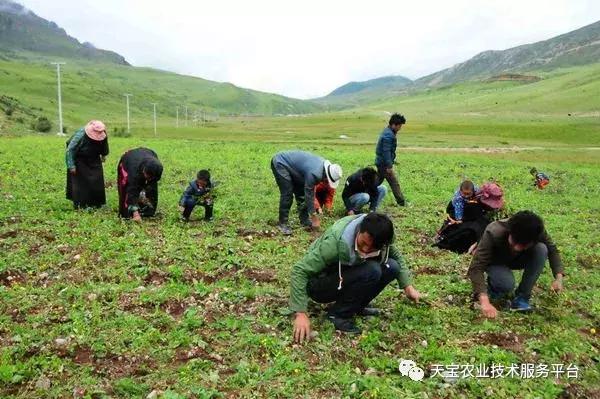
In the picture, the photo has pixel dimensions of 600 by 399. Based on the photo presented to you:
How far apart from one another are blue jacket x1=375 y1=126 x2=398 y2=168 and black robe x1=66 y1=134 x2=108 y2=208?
6836mm

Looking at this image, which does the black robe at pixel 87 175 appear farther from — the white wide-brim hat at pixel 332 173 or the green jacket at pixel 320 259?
the green jacket at pixel 320 259

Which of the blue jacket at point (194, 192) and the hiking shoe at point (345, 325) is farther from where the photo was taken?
the blue jacket at point (194, 192)

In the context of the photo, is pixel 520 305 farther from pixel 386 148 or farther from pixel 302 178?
pixel 386 148

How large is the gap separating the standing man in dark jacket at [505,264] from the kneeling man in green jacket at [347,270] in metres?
1.05

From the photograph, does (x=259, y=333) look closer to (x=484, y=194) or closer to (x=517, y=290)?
(x=517, y=290)

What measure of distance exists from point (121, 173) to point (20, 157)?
40.6 ft

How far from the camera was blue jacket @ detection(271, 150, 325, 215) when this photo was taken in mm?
10414

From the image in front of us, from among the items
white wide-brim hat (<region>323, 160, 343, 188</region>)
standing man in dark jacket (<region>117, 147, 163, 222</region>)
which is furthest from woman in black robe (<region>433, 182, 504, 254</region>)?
standing man in dark jacket (<region>117, 147, 163, 222</region>)

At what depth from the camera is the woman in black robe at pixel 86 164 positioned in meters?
11.7

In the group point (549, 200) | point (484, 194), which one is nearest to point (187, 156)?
point (549, 200)

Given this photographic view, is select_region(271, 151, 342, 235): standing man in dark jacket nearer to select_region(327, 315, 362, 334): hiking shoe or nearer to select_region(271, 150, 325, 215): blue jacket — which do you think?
select_region(271, 150, 325, 215): blue jacket

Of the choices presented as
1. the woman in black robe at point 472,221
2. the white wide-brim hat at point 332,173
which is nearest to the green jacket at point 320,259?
the white wide-brim hat at point 332,173

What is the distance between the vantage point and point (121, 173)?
11.3 m

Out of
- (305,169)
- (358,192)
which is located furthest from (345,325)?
(358,192)
